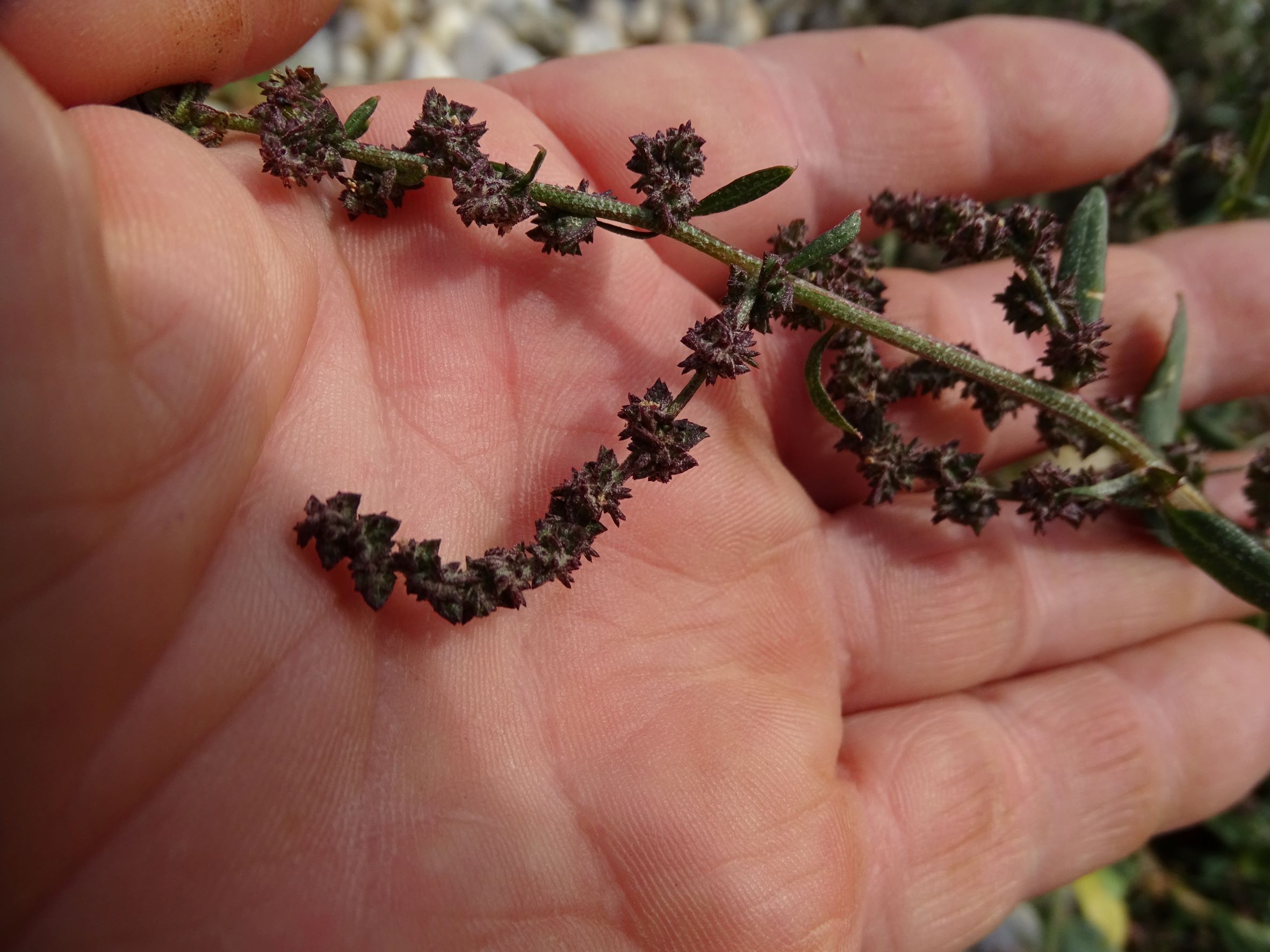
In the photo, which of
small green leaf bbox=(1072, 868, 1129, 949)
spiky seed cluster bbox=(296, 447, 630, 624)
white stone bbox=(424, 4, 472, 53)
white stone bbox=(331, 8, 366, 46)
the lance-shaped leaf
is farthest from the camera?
white stone bbox=(424, 4, 472, 53)

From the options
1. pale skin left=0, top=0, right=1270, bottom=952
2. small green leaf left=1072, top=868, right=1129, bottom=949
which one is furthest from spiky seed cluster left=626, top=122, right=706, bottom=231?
small green leaf left=1072, top=868, right=1129, bottom=949

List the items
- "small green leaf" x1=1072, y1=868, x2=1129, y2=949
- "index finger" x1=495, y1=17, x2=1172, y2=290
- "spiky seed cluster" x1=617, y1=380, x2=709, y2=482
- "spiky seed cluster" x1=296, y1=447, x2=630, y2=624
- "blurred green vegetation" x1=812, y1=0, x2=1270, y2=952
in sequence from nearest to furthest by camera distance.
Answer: "spiky seed cluster" x1=296, y1=447, x2=630, y2=624 < "spiky seed cluster" x1=617, y1=380, x2=709, y2=482 < "index finger" x1=495, y1=17, x2=1172, y2=290 < "blurred green vegetation" x1=812, y1=0, x2=1270, y2=952 < "small green leaf" x1=1072, y1=868, x2=1129, y2=949

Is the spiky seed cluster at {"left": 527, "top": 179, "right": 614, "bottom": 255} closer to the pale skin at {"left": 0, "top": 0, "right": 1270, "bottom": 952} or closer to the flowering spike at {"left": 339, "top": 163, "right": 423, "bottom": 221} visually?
the pale skin at {"left": 0, "top": 0, "right": 1270, "bottom": 952}

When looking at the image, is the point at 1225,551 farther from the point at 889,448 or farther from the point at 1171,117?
the point at 1171,117

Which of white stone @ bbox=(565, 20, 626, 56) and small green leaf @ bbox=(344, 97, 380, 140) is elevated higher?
small green leaf @ bbox=(344, 97, 380, 140)

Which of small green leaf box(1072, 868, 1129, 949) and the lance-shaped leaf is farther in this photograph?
small green leaf box(1072, 868, 1129, 949)

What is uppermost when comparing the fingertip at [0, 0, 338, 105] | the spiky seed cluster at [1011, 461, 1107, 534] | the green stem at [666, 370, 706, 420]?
the fingertip at [0, 0, 338, 105]

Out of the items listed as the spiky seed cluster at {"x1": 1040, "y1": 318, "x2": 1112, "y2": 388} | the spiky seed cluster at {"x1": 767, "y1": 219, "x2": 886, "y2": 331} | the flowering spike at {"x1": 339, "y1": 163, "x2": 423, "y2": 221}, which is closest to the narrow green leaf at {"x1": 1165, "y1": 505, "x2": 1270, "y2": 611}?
the spiky seed cluster at {"x1": 1040, "y1": 318, "x2": 1112, "y2": 388}

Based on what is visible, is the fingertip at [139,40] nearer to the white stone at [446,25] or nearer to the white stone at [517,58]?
the white stone at [517,58]
